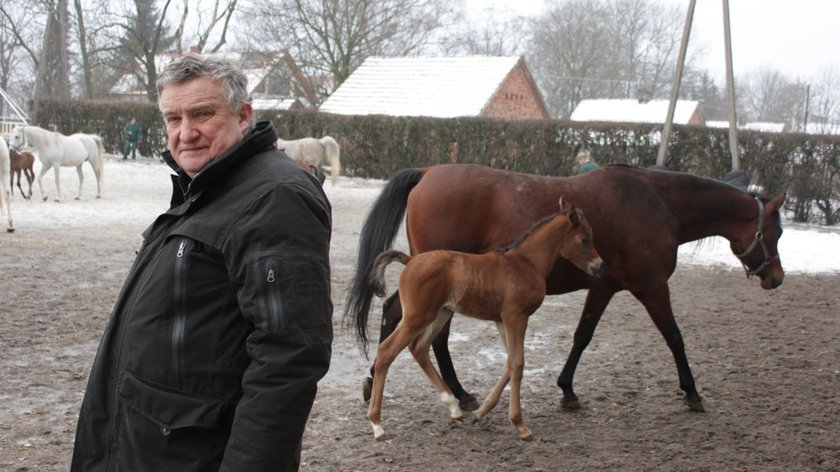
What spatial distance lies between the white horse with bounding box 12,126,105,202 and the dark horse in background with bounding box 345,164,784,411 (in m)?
13.5

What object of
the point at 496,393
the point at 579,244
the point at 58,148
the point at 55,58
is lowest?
the point at 496,393

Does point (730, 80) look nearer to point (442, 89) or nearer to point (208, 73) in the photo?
point (208, 73)

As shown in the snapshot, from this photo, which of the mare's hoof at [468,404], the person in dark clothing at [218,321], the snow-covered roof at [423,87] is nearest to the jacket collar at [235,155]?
the person in dark clothing at [218,321]

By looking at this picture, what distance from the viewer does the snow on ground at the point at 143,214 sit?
13430 mm

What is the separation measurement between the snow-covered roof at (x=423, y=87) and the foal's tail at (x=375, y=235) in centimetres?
2682

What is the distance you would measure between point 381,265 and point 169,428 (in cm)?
296

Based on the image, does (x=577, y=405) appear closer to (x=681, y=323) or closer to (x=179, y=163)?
(x=681, y=323)

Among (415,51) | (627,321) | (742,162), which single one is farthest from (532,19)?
(627,321)

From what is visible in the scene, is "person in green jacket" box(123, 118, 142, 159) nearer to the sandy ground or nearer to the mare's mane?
the sandy ground

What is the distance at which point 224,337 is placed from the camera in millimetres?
2092

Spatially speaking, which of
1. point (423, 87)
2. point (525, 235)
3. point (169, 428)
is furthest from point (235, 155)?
point (423, 87)

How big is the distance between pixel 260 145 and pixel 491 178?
3.63 metres

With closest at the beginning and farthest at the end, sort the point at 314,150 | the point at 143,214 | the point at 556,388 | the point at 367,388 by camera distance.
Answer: the point at 367,388, the point at 556,388, the point at 143,214, the point at 314,150

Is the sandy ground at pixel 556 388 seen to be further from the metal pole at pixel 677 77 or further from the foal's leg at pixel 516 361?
the metal pole at pixel 677 77
